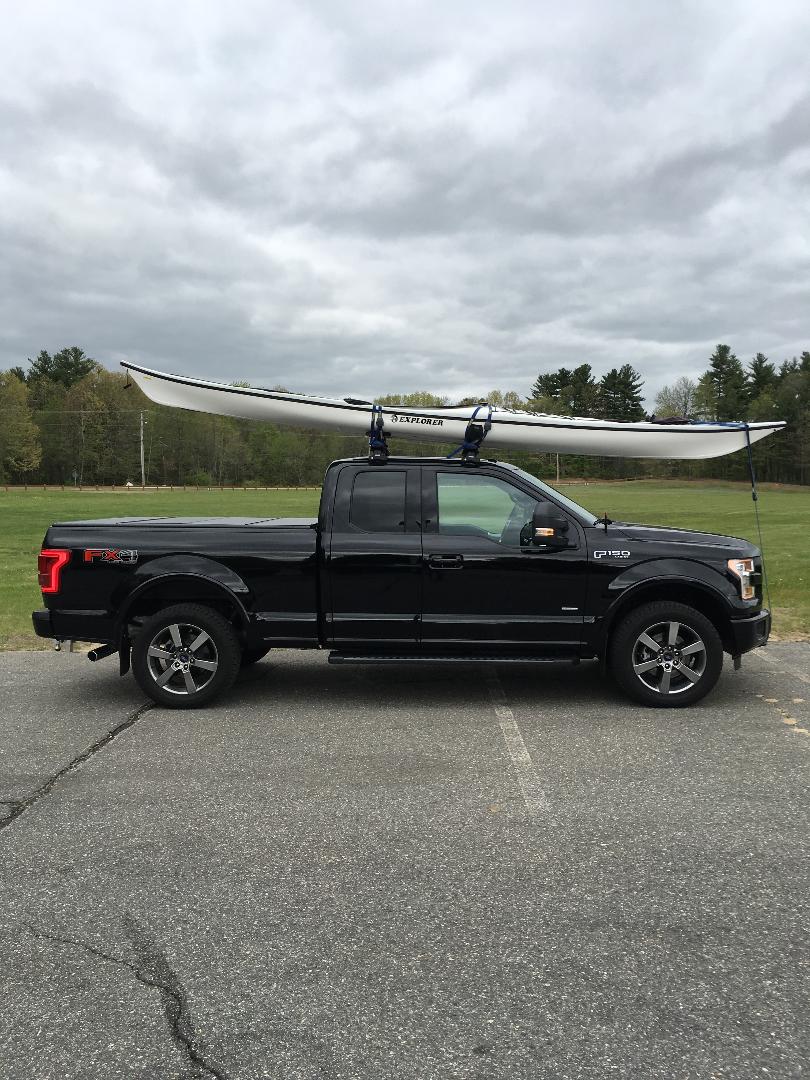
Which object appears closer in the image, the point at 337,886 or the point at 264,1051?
the point at 264,1051

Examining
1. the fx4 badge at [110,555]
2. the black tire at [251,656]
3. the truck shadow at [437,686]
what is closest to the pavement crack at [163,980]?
the truck shadow at [437,686]

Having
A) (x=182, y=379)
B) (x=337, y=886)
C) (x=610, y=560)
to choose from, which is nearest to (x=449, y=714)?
(x=610, y=560)

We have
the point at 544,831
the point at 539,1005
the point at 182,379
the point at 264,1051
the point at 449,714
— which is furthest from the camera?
the point at 182,379

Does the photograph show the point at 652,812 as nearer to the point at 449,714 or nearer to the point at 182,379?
Answer: the point at 449,714

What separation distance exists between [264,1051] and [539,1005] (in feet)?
2.80

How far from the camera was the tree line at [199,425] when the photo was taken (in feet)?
293

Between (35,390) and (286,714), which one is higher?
(35,390)

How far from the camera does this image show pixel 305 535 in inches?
251

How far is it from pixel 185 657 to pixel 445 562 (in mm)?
2029

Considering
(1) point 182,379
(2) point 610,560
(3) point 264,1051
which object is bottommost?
(3) point 264,1051

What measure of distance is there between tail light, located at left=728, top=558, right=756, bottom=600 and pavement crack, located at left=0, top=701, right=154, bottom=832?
14.5 ft

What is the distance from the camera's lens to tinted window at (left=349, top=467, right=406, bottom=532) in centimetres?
641

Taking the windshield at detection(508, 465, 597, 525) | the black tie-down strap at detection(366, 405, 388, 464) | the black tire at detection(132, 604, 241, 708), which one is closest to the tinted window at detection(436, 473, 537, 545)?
the windshield at detection(508, 465, 597, 525)

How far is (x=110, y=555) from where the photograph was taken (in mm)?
6320
